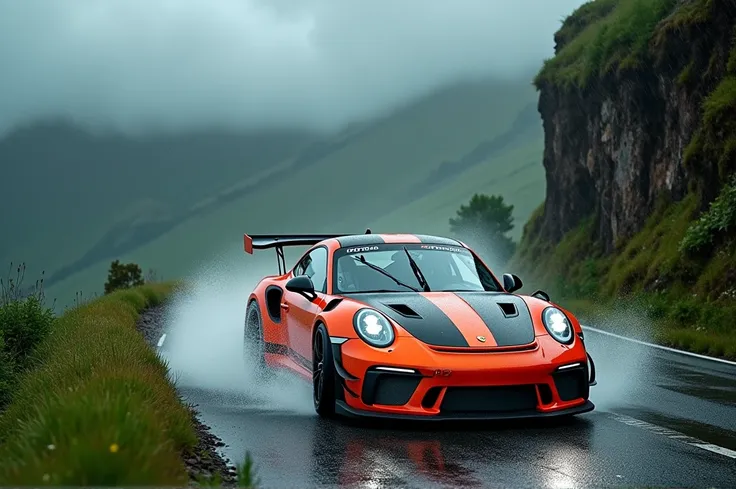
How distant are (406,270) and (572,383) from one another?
2149mm

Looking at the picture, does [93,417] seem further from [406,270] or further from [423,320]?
[406,270]

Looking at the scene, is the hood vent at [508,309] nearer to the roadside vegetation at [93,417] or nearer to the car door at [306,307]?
the car door at [306,307]

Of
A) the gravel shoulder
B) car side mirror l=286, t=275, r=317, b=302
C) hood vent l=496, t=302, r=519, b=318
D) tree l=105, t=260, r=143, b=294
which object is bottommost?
the gravel shoulder

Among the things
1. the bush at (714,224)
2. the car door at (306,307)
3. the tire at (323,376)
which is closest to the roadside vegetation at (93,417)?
the tire at (323,376)

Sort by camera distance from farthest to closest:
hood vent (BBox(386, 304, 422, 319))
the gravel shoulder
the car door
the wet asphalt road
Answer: the car door → hood vent (BBox(386, 304, 422, 319)) → the wet asphalt road → the gravel shoulder

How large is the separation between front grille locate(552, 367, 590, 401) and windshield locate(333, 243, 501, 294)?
5.42 ft

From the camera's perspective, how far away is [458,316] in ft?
26.7

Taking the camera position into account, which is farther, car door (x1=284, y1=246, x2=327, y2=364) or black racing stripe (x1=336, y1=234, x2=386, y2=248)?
black racing stripe (x1=336, y1=234, x2=386, y2=248)

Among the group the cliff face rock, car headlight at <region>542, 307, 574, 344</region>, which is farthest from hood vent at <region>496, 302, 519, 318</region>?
the cliff face rock

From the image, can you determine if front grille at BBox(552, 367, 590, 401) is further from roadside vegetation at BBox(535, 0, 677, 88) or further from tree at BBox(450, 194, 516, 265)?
tree at BBox(450, 194, 516, 265)

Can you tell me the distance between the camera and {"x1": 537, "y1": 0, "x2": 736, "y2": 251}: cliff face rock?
24.0m

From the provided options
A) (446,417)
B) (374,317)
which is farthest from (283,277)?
(446,417)

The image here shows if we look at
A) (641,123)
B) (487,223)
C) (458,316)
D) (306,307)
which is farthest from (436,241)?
(487,223)

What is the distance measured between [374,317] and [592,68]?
24.6 meters
